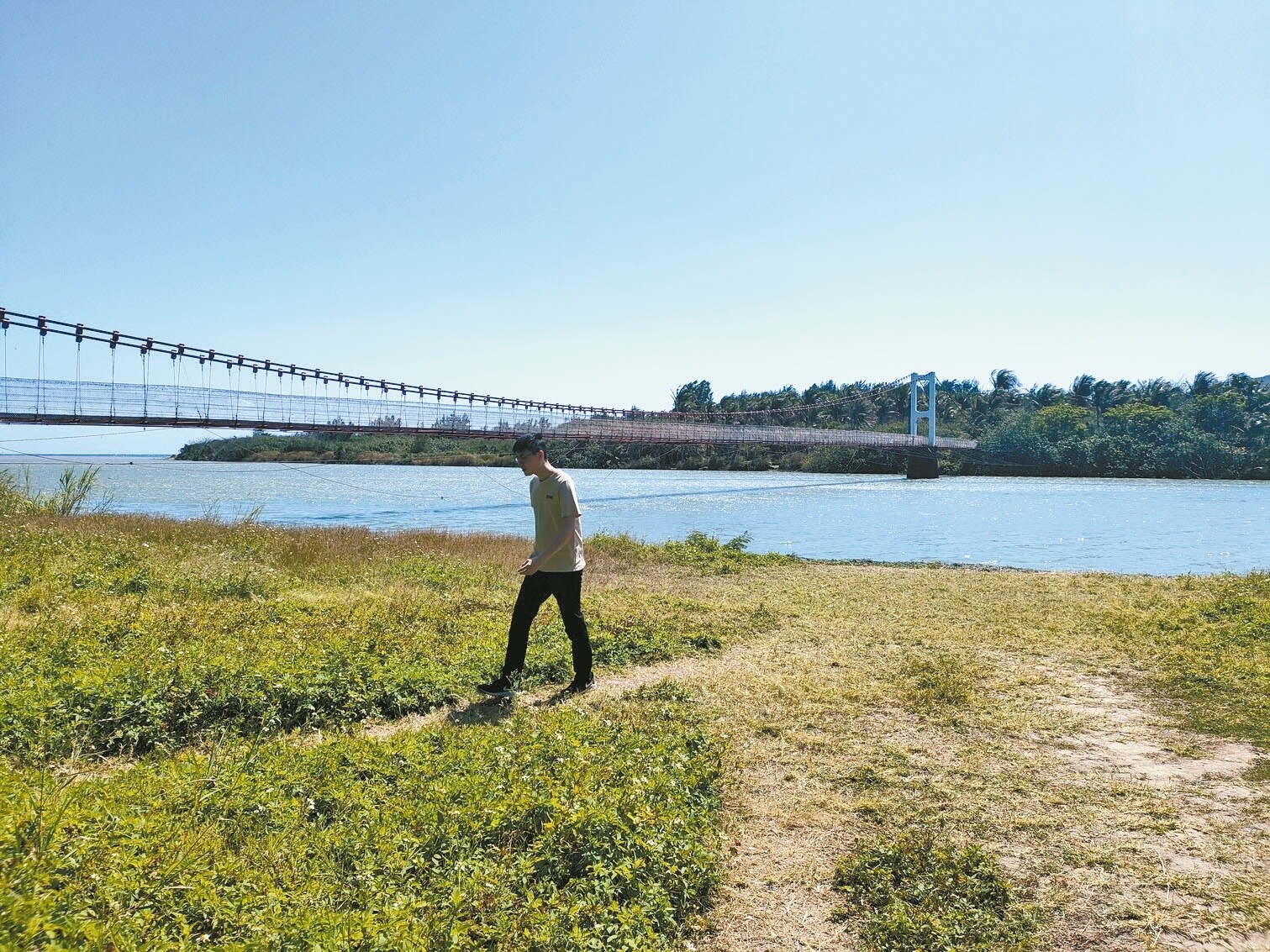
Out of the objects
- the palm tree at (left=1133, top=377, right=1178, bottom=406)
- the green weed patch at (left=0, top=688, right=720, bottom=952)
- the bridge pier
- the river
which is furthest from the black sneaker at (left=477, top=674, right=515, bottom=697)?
the palm tree at (left=1133, top=377, right=1178, bottom=406)

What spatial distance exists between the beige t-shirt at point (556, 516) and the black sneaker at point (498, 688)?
943 mm

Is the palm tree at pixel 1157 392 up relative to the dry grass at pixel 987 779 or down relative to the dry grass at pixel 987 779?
up

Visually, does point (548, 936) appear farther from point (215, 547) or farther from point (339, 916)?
point (215, 547)

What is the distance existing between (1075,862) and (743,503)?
143 feet

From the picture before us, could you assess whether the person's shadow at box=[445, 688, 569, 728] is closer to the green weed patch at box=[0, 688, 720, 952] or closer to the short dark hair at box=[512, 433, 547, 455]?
the green weed patch at box=[0, 688, 720, 952]

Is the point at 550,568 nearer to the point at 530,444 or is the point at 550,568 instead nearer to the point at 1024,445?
the point at 530,444

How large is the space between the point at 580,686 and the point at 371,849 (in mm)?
3230

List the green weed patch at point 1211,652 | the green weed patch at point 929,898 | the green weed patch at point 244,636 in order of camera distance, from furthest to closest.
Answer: the green weed patch at point 1211,652 → the green weed patch at point 244,636 → the green weed patch at point 929,898

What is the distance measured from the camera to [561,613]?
250 inches

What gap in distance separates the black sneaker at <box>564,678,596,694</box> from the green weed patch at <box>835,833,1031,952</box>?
3.00 metres

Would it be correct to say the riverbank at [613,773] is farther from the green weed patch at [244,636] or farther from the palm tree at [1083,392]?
the palm tree at [1083,392]

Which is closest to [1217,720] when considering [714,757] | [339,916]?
[714,757]

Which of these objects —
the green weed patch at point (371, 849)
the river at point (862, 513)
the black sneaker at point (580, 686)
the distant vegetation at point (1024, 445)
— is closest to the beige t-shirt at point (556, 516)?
the black sneaker at point (580, 686)

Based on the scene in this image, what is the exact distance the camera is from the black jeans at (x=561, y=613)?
20.6 feet
